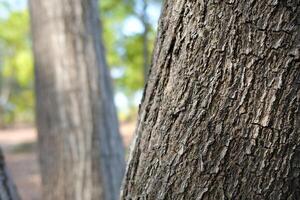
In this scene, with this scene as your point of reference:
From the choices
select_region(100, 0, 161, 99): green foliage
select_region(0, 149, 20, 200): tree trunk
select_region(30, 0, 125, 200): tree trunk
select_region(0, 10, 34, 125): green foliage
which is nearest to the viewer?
select_region(0, 149, 20, 200): tree trunk

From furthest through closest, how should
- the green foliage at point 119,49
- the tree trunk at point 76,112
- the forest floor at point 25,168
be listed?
the green foliage at point 119,49, the forest floor at point 25,168, the tree trunk at point 76,112

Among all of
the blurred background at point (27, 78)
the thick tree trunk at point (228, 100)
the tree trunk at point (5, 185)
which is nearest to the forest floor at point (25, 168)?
the blurred background at point (27, 78)

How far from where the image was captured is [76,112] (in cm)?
377

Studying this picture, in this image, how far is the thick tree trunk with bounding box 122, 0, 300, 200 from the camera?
4.41ft

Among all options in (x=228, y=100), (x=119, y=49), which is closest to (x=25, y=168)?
(x=119, y=49)

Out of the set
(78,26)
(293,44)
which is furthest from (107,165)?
(293,44)

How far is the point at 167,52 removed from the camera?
149 cm

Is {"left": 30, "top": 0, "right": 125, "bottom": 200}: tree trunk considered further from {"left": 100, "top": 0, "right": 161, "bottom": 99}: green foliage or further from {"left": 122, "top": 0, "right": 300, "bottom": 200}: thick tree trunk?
{"left": 100, "top": 0, "right": 161, "bottom": 99}: green foliage

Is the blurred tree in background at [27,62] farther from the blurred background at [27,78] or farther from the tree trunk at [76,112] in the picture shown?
the tree trunk at [76,112]

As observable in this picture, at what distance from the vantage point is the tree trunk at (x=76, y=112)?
12.3 ft

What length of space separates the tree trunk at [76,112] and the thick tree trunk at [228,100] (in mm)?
2254

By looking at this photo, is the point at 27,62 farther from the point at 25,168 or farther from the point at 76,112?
the point at 76,112

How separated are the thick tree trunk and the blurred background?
5.40 m

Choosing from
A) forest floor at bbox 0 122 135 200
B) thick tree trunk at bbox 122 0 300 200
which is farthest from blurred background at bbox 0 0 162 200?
thick tree trunk at bbox 122 0 300 200
